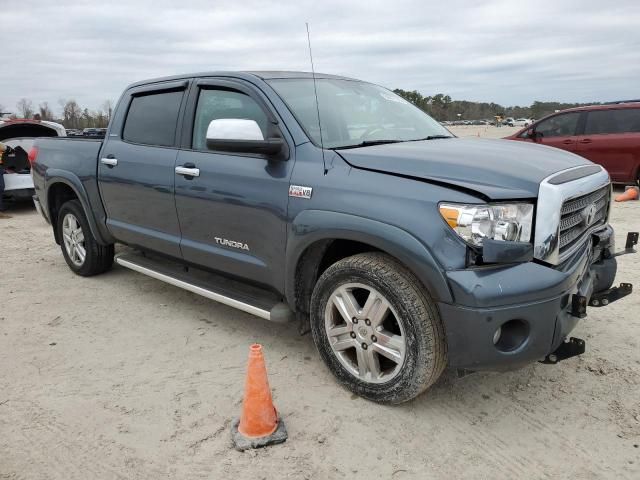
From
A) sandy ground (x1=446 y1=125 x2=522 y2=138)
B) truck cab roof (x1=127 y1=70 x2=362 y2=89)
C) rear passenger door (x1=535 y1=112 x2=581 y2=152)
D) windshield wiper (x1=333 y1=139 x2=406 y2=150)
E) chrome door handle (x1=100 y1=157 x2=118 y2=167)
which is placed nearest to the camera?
windshield wiper (x1=333 y1=139 x2=406 y2=150)

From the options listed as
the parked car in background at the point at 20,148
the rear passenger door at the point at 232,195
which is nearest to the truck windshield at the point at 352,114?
the rear passenger door at the point at 232,195

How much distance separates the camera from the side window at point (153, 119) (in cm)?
415

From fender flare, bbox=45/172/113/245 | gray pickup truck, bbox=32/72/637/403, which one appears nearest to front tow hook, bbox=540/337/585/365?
gray pickup truck, bbox=32/72/637/403

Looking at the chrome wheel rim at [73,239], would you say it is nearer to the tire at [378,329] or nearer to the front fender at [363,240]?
the front fender at [363,240]

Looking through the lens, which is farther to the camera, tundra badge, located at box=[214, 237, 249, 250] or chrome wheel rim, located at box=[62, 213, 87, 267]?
chrome wheel rim, located at box=[62, 213, 87, 267]

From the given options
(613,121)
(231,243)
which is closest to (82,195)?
(231,243)

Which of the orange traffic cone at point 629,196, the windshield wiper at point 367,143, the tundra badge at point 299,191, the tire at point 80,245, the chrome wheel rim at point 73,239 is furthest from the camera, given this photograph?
the orange traffic cone at point 629,196

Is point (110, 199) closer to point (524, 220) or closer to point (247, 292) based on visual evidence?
point (247, 292)

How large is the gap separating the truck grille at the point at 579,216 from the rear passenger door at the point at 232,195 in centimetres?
153

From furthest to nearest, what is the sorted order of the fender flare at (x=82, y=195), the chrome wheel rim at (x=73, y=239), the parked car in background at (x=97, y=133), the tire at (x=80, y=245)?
the parked car in background at (x=97, y=133) < the chrome wheel rim at (x=73, y=239) < the tire at (x=80, y=245) < the fender flare at (x=82, y=195)

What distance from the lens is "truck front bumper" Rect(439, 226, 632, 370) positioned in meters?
2.46

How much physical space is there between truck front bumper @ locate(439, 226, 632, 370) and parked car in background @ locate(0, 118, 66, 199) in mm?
9153

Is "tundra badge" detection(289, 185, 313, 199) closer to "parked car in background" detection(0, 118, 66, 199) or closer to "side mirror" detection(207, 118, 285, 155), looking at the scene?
→ "side mirror" detection(207, 118, 285, 155)

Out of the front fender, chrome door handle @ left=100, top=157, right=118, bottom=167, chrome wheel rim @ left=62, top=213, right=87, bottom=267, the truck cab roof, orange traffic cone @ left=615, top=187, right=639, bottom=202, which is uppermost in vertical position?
the truck cab roof
